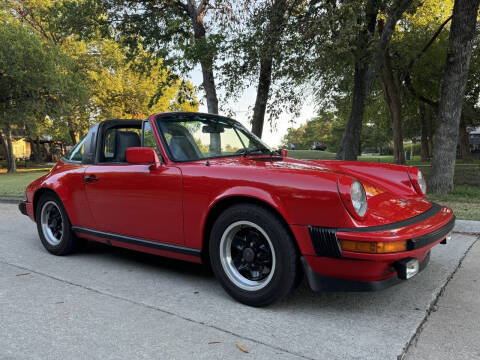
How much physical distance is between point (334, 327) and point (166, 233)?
1.56m

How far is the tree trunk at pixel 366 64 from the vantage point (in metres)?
9.31

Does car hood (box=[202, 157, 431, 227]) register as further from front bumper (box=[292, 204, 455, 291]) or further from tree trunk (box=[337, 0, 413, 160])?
tree trunk (box=[337, 0, 413, 160])

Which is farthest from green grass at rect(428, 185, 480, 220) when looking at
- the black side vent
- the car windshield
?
the black side vent

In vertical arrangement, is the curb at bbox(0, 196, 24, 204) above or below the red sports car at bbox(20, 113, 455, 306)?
below

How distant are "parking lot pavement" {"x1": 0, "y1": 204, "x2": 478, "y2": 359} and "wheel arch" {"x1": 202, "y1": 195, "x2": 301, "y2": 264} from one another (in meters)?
0.43

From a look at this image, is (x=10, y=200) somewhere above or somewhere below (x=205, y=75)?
Answer: below

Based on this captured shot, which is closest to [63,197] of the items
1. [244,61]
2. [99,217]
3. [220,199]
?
[99,217]

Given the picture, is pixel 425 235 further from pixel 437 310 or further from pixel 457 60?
pixel 457 60

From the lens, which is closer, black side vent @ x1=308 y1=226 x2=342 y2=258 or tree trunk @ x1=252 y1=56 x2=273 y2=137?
black side vent @ x1=308 y1=226 x2=342 y2=258

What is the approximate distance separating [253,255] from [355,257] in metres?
0.79

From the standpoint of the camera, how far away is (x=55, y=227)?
180 inches

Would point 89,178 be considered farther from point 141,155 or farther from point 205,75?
point 205,75

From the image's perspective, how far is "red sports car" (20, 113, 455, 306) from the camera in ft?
7.97

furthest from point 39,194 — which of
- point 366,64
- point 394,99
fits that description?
point 394,99
